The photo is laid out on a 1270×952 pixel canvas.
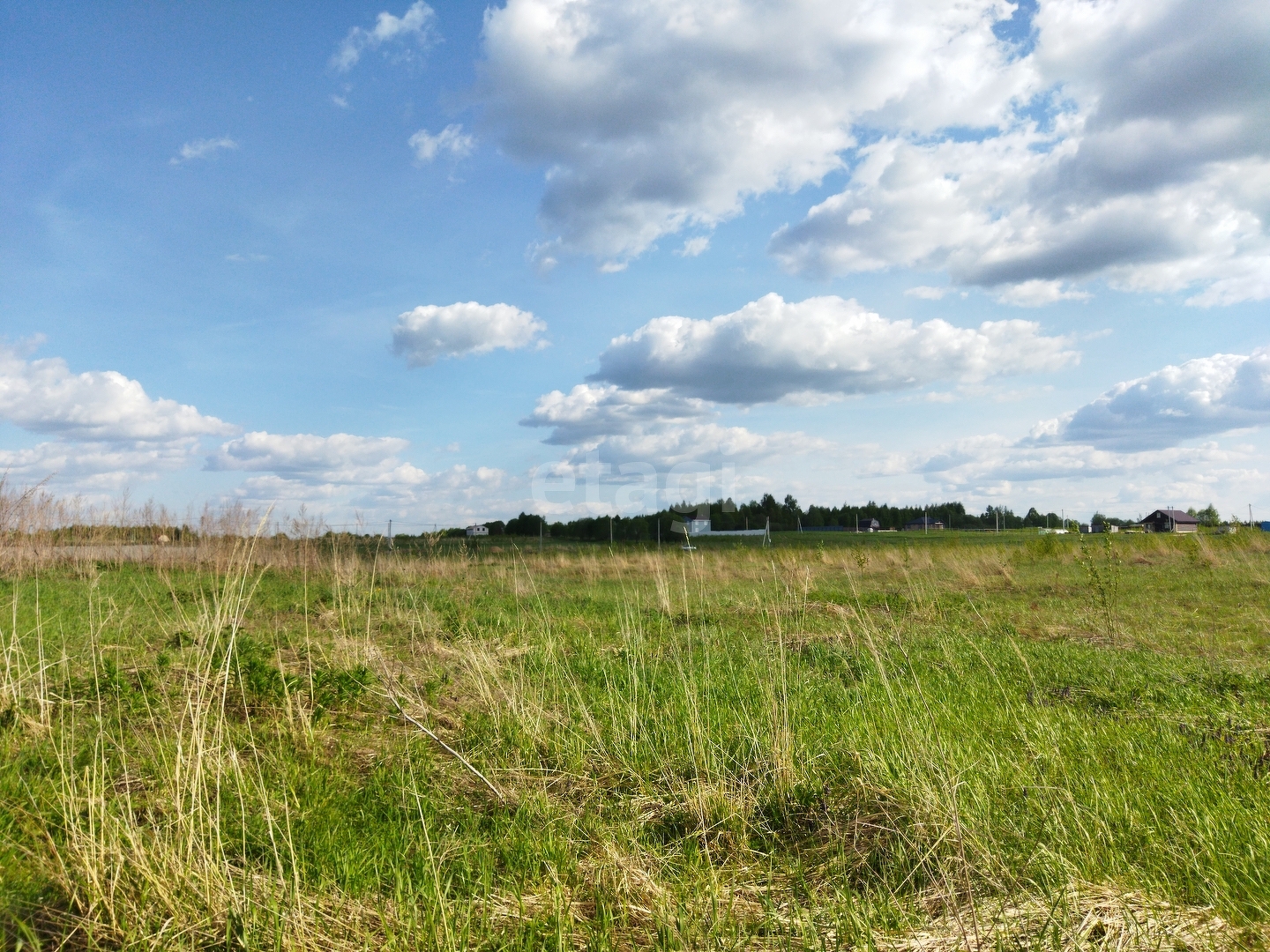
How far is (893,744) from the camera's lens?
3738mm

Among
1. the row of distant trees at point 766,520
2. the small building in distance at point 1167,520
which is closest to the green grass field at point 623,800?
the row of distant trees at point 766,520

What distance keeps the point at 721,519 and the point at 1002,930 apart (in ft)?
175

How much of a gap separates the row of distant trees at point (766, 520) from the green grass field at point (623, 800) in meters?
9.69

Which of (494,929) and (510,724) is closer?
(494,929)

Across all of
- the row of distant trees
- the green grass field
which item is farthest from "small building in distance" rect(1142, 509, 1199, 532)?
the green grass field

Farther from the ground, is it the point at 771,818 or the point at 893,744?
the point at 893,744

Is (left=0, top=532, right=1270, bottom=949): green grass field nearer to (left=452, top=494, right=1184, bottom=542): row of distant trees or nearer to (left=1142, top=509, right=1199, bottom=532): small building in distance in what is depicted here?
(left=452, top=494, right=1184, bottom=542): row of distant trees

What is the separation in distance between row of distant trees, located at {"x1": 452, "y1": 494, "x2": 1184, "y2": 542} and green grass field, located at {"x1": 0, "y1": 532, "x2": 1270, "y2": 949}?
9.69 m

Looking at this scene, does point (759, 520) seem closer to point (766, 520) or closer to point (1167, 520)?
point (766, 520)

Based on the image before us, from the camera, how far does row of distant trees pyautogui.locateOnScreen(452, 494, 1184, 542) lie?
41656 mm

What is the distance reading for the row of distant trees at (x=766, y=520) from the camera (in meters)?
41.7

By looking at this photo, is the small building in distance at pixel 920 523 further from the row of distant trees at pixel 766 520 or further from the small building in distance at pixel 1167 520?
the small building in distance at pixel 1167 520

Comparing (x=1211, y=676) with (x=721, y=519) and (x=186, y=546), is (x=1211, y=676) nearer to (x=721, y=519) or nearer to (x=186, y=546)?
(x=186, y=546)

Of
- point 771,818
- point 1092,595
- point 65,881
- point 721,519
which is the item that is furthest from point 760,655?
point 721,519
